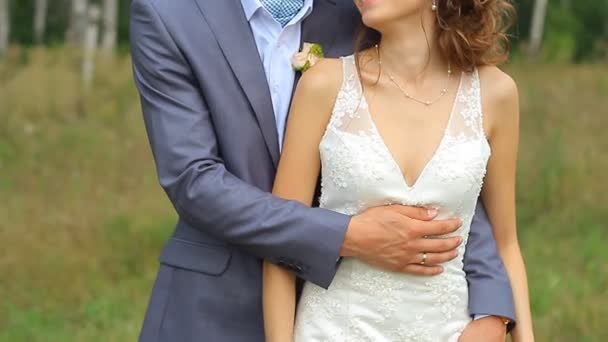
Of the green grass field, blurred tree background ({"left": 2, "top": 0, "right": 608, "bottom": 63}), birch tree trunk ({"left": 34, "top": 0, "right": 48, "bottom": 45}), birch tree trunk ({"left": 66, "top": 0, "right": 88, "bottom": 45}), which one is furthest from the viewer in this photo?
blurred tree background ({"left": 2, "top": 0, "right": 608, "bottom": 63})

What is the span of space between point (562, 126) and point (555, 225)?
2786mm

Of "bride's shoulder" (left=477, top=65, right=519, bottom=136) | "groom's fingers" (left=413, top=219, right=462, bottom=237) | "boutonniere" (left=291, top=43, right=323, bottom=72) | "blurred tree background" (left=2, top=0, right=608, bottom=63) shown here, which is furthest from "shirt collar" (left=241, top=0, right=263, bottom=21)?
"blurred tree background" (left=2, top=0, right=608, bottom=63)

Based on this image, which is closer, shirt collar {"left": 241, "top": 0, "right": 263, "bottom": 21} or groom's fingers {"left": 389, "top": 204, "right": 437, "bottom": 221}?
groom's fingers {"left": 389, "top": 204, "right": 437, "bottom": 221}

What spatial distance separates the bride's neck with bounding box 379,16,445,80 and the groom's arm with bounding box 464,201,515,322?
1.22 feet

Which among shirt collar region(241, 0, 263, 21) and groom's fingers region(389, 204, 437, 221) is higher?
shirt collar region(241, 0, 263, 21)

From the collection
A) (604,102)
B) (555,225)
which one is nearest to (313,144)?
(555,225)

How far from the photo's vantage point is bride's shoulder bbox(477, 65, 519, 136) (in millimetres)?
2682

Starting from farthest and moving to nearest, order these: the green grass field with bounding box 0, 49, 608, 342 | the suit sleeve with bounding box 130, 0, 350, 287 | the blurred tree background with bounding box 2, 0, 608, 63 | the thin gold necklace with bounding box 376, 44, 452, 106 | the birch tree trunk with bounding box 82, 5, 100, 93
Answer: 1. the blurred tree background with bounding box 2, 0, 608, 63
2. the birch tree trunk with bounding box 82, 5, 100, 93
3. the green grass field with bounding box 0, 49, 608, 342
4. the thin gold necklace with bounding box 376, 44, 452, 106
5. the suit sleeve with bounding box 130, 0, 350, 287

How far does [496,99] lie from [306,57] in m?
0.43

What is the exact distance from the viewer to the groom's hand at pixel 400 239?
255 cm

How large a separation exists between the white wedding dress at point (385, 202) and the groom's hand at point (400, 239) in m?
0.03

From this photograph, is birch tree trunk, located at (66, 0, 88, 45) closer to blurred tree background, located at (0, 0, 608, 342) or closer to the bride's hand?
blurred tree background, located at (0, 0, 608, 342)

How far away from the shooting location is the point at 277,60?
274cm

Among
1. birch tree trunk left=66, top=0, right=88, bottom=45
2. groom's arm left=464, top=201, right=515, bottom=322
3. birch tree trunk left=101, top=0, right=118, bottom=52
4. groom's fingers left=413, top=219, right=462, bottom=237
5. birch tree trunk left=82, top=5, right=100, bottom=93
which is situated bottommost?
birch tree trunk left=101, top=0, right=118, bottom=52
